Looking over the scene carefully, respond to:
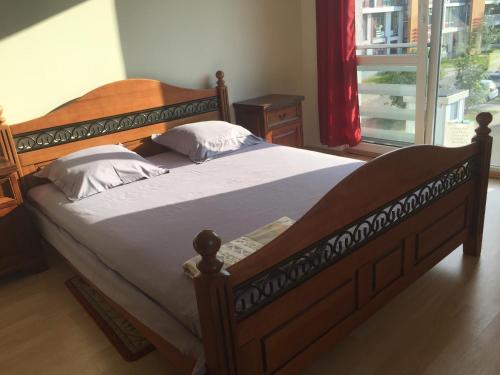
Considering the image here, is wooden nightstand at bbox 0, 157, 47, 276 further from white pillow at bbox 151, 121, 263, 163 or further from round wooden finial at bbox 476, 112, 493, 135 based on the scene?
round wooden finial at bbox 476, 112, 493, 135

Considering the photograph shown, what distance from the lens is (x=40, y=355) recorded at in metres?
2.05

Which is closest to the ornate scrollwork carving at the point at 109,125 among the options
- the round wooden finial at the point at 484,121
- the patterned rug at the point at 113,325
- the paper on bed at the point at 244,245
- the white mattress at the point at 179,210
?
the white mattress at the point at 179,210

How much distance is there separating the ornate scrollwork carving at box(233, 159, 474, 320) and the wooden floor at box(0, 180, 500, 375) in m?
0.49

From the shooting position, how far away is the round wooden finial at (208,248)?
1195mm

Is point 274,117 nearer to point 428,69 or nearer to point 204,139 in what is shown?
point 204,139

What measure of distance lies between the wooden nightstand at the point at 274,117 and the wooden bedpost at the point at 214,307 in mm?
2640

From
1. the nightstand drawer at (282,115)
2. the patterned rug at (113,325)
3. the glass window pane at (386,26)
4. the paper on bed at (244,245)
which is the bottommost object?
the patterned rug at (113,325)

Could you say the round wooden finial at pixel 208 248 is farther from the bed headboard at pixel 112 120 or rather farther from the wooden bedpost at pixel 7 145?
the bed headboard at pixel 112 120

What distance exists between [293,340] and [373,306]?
1.61ft

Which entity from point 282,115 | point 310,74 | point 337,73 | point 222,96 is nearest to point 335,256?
point 222,96

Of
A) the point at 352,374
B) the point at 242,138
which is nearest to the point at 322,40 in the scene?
the point at 242,138

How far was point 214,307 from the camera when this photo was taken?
1.26 meters

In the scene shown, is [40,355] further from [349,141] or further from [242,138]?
[349,141]

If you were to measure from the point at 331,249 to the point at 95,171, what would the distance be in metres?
1.57
